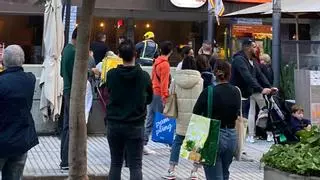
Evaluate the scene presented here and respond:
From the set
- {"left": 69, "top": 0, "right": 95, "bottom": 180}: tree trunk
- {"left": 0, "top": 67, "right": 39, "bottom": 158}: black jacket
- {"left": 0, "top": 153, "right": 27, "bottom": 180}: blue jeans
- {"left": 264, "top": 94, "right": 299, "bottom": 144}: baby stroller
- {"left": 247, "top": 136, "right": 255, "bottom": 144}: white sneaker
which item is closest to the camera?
{"left": 0, "top": 67, "right": 39, "bottom": 158}: black jacket

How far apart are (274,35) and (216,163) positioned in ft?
22.6

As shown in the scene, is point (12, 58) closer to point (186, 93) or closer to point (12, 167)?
point (12, 167)

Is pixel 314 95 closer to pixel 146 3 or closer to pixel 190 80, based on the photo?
pixel 190 80

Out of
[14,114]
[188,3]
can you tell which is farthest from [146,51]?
[188,3]

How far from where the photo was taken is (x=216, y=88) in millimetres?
6617

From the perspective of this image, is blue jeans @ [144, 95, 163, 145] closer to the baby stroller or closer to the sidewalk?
the sidewalk

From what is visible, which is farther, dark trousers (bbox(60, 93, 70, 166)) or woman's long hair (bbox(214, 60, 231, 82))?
dark trousers (bbox(60, 93, 70, 166))

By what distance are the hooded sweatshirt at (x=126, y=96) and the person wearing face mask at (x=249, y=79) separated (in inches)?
146

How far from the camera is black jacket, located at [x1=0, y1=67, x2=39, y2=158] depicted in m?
5.91

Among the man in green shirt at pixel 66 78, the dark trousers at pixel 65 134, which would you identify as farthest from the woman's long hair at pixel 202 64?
the dark trousers at pixel 65 134

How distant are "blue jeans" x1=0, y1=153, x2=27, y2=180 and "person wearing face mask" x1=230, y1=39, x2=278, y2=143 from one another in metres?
4.99

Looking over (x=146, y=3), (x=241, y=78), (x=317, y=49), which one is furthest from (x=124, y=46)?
(x=146, y=3)

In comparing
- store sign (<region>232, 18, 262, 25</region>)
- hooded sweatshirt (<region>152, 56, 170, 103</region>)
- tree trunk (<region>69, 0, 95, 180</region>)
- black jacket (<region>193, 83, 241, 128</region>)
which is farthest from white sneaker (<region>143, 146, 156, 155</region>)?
store sign (<region>232, 18, 262, 25</region>)

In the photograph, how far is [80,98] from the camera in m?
6.96
